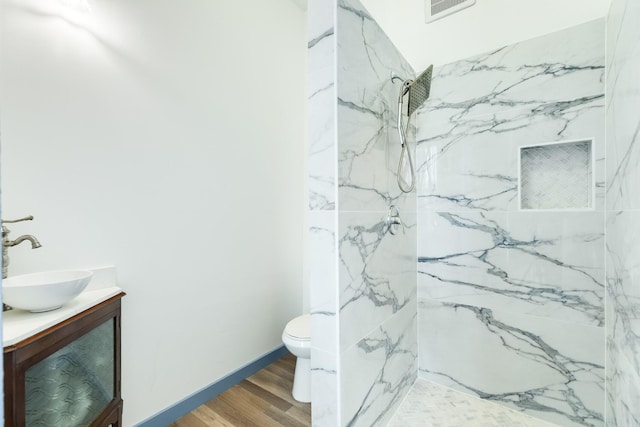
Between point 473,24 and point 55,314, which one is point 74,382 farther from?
point 473,24

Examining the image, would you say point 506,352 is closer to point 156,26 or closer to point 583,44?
point 583,44

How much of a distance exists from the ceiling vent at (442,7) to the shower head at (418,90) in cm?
66

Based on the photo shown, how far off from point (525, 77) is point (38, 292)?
7.84ft

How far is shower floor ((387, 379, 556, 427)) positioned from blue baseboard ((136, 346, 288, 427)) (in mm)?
1066

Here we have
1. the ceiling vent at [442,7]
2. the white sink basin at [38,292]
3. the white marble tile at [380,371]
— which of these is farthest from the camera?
the ceiling vent at [442,7]

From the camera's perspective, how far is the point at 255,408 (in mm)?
1892

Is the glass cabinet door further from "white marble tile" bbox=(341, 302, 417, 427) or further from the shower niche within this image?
the shower niche

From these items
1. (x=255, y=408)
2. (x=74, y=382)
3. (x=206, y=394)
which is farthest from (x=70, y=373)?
(x=255, y=408)

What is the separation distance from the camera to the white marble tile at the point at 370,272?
1287mm

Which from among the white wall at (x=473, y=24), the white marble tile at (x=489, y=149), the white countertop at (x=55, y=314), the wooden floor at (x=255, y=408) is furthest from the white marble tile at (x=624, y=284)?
the white countertop at (x=55, y=314)

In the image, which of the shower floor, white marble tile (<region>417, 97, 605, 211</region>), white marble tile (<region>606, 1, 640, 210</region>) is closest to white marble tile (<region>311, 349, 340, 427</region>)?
the shower floor

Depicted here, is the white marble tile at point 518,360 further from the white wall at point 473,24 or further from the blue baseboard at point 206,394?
the white wall at point 473,24

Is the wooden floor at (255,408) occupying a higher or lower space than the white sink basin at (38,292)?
lower

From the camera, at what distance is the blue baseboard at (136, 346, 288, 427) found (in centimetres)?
172
